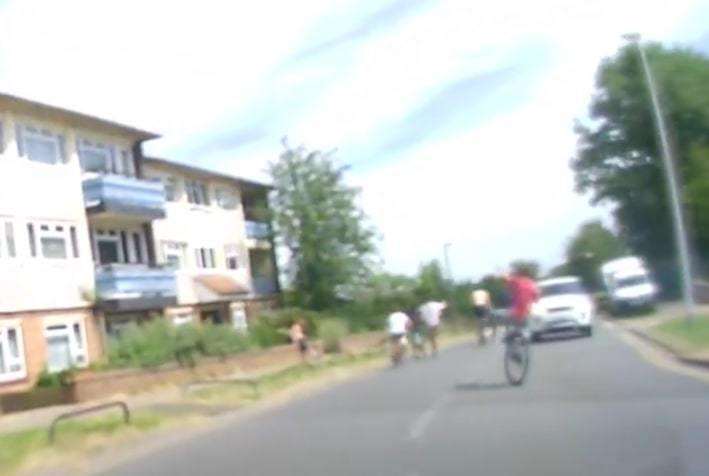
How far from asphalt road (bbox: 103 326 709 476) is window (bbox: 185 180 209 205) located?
30.8 metres

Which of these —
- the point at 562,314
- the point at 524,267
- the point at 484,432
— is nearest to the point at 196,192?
the point at 562,314

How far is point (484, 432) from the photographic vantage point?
12.9 metres

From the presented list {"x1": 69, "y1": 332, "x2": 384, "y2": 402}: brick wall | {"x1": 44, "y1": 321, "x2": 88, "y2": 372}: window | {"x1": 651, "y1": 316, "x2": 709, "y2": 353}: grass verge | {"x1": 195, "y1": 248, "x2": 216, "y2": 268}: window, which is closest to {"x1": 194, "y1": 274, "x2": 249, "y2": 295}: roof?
{"x1": 195, "y1": 248, "x2": 216, "y2": 268}: window

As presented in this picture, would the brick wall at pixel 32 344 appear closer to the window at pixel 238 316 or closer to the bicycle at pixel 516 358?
the window at pixel 238 316

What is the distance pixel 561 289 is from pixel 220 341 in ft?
35.0

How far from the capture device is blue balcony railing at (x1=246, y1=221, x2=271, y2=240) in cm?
5862

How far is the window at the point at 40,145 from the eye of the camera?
120 feet

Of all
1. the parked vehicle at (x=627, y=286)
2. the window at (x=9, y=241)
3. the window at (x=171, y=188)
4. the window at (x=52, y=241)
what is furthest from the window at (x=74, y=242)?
the parked vehicle at (x=627, y=286)

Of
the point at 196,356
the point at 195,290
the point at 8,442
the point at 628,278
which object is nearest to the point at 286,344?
the point at 195,290

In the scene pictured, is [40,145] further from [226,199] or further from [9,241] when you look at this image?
[226,199]

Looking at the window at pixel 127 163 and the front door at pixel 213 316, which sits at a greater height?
the window at pixel 127 163

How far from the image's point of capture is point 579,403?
15.1 meters

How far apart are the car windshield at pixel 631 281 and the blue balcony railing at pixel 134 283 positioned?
66.0 feet

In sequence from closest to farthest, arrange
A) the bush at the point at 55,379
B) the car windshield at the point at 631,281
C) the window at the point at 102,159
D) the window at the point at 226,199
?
the bush at the point at 55,379 < the window at the point at 102,159 < the car windshield at the point at 631,281 < the window at the point at 226,199
